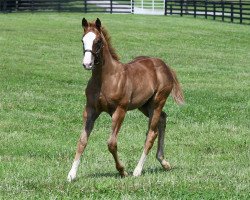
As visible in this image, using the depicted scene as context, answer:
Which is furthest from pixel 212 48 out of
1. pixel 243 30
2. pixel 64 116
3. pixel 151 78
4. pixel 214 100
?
pixel 151 78

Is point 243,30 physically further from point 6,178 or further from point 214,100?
point 6,178

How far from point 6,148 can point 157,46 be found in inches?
1185

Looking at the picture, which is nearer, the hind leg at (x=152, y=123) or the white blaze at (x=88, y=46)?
the white blaze at (x=88, y=46)

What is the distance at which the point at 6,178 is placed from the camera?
9492mm

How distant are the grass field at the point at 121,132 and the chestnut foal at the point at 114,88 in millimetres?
602

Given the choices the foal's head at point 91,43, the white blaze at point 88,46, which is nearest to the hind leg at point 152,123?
the foal's head at point 91,43

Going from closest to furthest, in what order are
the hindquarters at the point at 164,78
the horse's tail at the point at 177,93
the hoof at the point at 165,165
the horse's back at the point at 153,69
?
the horse's back at the point at 153,69 < the hindquarters at the point at 164,78 < the hoof at the point at 165,165 < the horse's tail at the point at 177,93

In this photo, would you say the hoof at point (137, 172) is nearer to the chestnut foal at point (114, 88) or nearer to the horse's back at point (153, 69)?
the chestnut foal at point (114, 88)

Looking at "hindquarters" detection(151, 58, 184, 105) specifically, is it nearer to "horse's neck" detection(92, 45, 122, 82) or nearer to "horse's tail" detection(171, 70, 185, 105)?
"horse's tail" detection(171, 70, 185, 105)

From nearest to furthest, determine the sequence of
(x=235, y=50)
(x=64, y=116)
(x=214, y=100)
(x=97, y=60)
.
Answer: (x=97, y=60), (x=64, y=116), (x=214, y=100), (x=235, y=50)

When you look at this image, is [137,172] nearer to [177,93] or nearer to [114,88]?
[114,88]

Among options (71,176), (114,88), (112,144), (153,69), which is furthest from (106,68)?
(71,176)

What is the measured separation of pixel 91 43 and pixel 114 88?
75cm

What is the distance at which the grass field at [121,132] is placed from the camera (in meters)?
8.77
